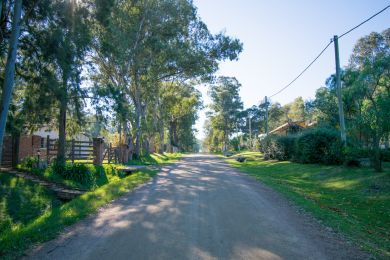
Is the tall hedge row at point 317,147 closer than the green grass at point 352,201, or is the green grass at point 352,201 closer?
the green grass at point 352,201

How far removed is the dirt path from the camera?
202 inches

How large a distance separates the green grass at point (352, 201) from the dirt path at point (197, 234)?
593mm

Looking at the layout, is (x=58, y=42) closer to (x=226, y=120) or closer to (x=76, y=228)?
(x=76, y=228)

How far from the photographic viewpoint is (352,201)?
10648 millimetres

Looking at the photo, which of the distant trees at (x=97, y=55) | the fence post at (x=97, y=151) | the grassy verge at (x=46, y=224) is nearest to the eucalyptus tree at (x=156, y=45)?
the distant trees at (x=97, y=55)

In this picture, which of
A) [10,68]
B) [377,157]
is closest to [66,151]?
[10,68]

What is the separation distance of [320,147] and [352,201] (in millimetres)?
10449

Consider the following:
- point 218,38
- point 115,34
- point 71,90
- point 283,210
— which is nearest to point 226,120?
point 218,38

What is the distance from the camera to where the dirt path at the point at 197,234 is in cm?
512

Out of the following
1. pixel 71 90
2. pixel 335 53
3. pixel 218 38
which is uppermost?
pixel 218 38

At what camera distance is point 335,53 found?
1803cm

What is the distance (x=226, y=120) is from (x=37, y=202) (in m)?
66.5

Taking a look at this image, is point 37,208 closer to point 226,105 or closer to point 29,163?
point 29,163

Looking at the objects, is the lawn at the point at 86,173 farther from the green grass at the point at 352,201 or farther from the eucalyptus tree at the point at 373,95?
the eucalyptus tree at the point at 373,95
